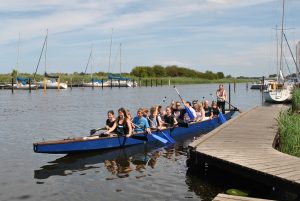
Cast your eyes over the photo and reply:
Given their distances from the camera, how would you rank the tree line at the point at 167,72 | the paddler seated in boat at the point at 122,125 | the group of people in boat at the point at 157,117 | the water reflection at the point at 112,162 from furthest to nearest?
the tree line at the point at 167,72 → the group of people in boat at the point at 157,117 → the paddler seated in boat at the point at 122,125 → the water reflection at the point at 112,162

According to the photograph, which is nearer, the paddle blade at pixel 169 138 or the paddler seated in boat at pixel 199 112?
the paddle blade at pixel 169 138

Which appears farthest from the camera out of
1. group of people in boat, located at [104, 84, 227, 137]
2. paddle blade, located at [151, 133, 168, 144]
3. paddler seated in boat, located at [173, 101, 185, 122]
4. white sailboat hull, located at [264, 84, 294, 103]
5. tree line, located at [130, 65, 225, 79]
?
tree line, located at [130, 65, 225, 79]

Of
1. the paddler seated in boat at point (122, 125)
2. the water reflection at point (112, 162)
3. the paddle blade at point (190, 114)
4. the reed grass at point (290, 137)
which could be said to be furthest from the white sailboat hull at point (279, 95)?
the paddler seated in boat at point (122, 125)

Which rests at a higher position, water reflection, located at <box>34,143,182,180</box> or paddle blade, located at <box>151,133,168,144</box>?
paddle blade, located at <box>151,133,168,144</box>

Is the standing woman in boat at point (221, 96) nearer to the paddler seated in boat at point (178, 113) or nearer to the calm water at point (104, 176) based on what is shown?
the paddler seated in boat at point (178, 113)

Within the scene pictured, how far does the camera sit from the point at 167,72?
166m

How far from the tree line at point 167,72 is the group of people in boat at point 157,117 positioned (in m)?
124

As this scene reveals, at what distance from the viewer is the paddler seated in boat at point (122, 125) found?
1680cm

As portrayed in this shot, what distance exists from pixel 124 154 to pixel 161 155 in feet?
4.83

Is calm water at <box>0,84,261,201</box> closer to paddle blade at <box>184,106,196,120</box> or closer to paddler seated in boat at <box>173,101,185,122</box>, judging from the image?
paddler seated in boat at <box>173,101,185,122</box>

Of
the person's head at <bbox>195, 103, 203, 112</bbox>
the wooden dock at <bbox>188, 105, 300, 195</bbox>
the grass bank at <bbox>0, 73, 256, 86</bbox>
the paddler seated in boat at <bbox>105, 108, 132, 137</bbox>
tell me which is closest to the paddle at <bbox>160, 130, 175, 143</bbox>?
the paddler seated in boat at <bbox>105, 108, 132, 137</bbox>

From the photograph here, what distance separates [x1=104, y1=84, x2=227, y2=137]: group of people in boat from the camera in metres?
16.9

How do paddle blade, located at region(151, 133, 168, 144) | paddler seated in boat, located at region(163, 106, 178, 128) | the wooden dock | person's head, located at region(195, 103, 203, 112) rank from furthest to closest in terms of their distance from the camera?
person's head, located at region(195, 103, 203, 112) < paddler seated in boat, located at region(163, 106, 178, 128) < paddle blade, located at region(151, 133, 168, 144) < the wooden dock

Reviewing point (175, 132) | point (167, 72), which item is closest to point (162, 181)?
point (175, 132)
